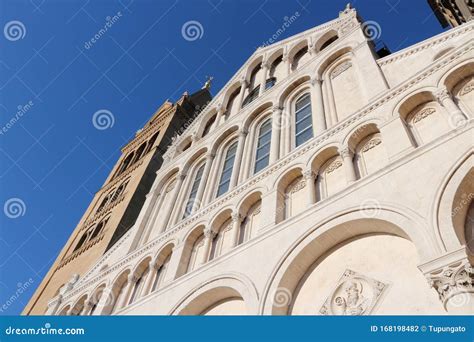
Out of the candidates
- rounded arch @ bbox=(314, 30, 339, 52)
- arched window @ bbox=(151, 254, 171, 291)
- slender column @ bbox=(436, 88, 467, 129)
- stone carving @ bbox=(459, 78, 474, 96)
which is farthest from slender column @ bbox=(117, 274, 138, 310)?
rounded arch @ bbox=(314, 30, 339, 52)

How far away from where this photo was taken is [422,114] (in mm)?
8344

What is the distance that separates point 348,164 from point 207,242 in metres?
4.07

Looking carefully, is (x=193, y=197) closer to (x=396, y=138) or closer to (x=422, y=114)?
(x=396, y=138)

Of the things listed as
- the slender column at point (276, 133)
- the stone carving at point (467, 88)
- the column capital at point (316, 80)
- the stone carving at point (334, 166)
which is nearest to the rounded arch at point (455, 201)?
the stone carving at point (467, 88)

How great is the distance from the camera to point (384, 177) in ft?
24.1

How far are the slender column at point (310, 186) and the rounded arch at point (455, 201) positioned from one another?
9.14 ft

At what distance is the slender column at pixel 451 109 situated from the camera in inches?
282

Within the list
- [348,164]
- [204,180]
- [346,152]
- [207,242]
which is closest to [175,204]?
[204,180]

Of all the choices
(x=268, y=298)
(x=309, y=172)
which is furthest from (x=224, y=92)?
(x=268, y=298)

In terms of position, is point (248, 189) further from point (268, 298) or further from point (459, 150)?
point (459, 150)

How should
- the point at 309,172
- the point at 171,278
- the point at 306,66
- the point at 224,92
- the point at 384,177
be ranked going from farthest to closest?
1. the point at 224,92
2. the point at 306,66
3. the point at 171,278
4. the point at 309,172
5. the point at 384,177

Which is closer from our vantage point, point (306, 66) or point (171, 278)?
point (171, 278)

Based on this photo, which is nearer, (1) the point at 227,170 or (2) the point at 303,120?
(2) the point at 303,120

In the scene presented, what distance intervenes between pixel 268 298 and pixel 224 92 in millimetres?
12230
